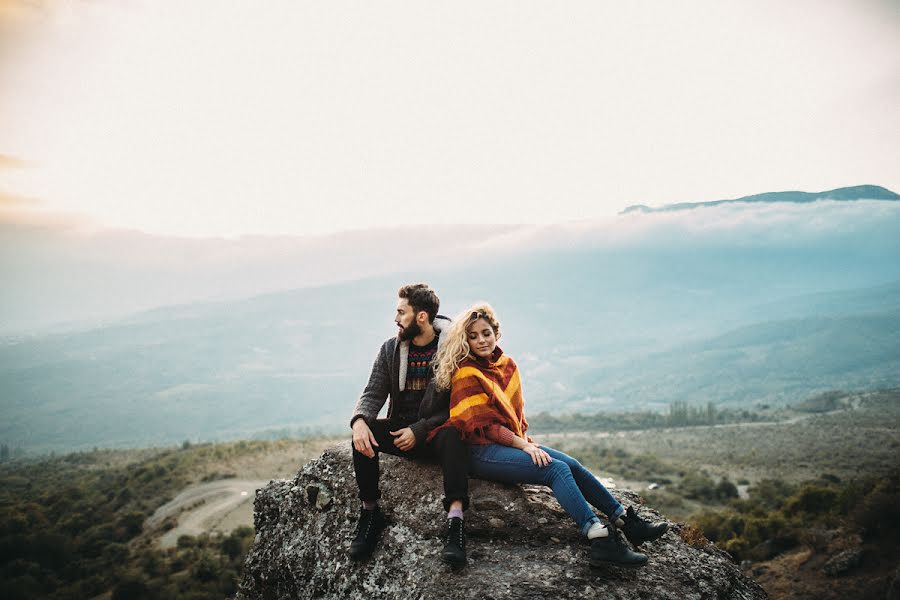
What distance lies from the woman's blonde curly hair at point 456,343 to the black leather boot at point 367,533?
5.36 ft

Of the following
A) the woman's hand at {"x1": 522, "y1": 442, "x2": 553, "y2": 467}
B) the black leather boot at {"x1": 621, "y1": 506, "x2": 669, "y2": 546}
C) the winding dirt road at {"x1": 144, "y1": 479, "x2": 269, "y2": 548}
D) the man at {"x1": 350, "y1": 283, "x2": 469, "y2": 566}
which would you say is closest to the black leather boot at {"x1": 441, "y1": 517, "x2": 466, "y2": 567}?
the man at {"x1": 350, "y1": 283, "x2": 469, "y2": 566}

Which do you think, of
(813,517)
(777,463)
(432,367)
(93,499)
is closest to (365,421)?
(432,367)

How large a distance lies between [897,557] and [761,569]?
3877 mm

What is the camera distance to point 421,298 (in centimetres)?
534

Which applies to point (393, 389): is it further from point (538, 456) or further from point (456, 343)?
point (538, 456)

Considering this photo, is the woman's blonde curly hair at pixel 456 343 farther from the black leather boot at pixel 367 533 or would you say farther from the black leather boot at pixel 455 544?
the black leather boot at pixel 367 533

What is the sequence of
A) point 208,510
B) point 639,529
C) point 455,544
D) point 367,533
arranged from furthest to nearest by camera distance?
1. point 208,510
2. point 367,533
3. point 639,529
4. point 455,544

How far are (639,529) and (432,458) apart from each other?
2.37 meters

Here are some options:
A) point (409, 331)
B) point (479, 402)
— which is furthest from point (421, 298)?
point (479, 402)

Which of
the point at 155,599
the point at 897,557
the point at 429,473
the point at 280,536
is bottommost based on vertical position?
the point at 155,599

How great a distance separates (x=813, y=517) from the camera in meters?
18.0

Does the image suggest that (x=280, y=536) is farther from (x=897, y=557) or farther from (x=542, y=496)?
(x=897, y=557)

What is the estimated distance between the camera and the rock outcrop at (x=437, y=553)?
4289 mm

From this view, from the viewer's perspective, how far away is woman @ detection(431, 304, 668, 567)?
15.2 feet
